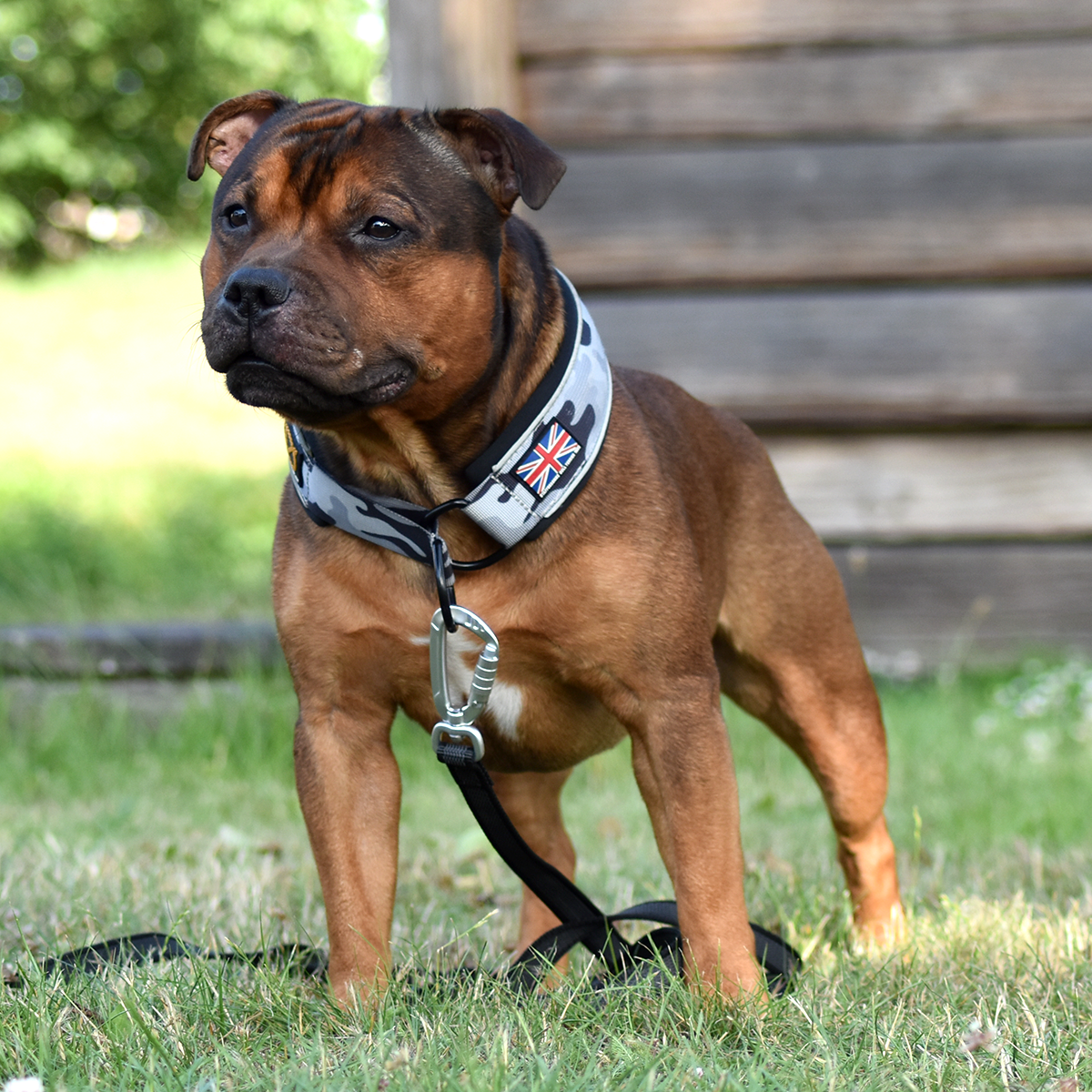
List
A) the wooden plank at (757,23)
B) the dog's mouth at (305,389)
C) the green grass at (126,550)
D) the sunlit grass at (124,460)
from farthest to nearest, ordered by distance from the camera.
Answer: the sunlit grass at (124,460), the green grass at (126,550), the wooden plank at (757,23), the dog's mouth at (305,389)

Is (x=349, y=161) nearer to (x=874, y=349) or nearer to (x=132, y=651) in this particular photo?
(x=132, y=651)

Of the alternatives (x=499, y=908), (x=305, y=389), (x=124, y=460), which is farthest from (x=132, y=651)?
(x=124, y=460)

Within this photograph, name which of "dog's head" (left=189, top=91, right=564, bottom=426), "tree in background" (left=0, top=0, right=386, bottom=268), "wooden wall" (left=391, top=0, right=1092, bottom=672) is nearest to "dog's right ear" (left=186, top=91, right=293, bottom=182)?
"dog's head" (left=189, top=91, right=564, bottom=426)

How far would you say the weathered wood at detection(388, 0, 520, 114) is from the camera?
559 cm

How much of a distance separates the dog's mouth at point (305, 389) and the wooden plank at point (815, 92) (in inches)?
152

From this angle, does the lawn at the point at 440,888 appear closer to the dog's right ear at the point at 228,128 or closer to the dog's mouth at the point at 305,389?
the dog's right ear at the point at 228,128

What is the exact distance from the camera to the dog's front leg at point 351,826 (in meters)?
2.68

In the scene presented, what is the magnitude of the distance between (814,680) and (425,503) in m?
1.23

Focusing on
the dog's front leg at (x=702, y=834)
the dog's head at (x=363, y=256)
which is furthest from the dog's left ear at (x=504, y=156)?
the dog's front leg at (x=702, y=834)

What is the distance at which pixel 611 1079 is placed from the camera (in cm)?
217

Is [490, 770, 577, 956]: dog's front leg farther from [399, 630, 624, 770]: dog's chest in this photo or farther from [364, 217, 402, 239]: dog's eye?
[364, 217, 402, 239]: dog's eye

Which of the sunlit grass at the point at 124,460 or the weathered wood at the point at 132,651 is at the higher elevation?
the weathered wood at the point at 132,651

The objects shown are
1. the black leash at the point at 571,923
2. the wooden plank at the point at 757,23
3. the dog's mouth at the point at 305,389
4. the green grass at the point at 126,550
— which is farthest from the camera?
the green grass at the point at 126,550

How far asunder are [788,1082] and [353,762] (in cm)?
105
